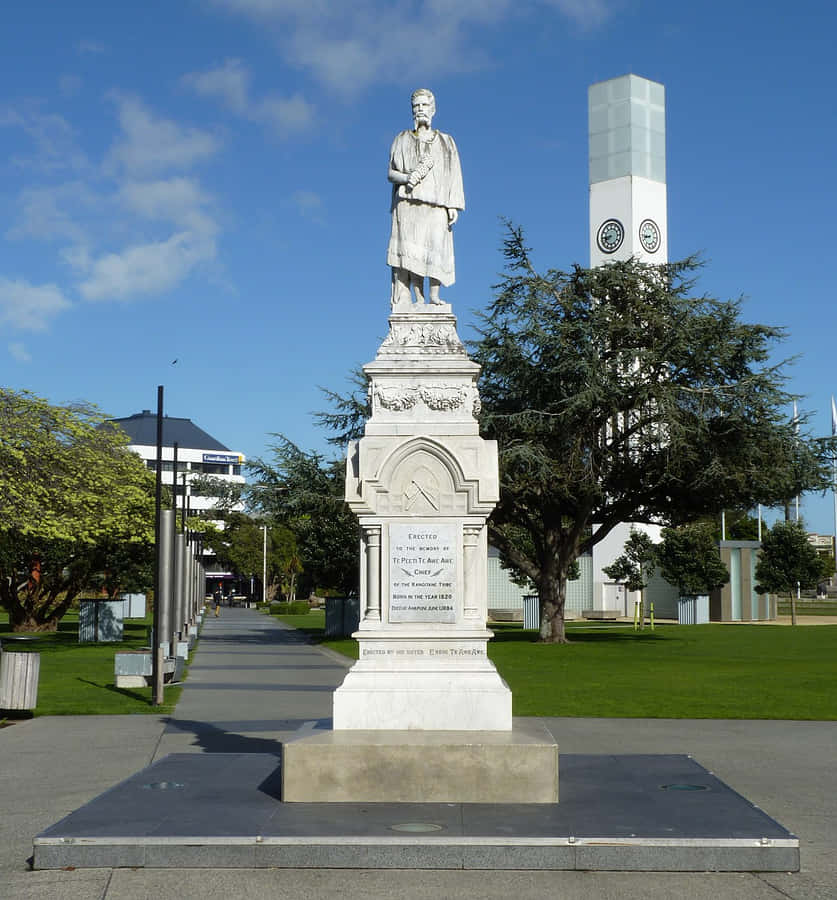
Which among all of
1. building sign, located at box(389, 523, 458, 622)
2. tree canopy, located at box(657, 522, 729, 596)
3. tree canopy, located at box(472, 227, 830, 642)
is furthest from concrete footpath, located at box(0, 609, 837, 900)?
tree canopy, located at box(657, 522, 729, 596)

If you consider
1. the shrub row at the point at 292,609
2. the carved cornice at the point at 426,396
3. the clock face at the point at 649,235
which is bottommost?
the shrub row at the point at 292,609

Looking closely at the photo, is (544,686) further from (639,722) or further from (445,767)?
(445,767)

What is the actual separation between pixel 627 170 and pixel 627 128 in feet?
11.7

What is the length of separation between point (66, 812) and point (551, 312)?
28.6m

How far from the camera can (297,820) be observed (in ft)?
27.0

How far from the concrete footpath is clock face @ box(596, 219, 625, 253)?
64239mm

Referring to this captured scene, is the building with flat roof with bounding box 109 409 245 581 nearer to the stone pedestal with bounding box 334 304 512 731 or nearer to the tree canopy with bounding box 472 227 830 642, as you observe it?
the tree canopy with bounding box 472 227 830 642

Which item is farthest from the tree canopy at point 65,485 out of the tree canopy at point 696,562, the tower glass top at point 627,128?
the tower glass top at point 627,128

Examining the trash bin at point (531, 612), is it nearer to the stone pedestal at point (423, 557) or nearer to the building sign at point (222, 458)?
the stone pedestal at point (423, 557)

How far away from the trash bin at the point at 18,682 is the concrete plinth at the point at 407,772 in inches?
349

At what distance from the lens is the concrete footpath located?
7.05m

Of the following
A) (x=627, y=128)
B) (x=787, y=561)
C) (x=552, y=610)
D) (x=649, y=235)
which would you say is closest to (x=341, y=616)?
(x=552, y=610)

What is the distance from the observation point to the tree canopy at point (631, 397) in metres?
34.4

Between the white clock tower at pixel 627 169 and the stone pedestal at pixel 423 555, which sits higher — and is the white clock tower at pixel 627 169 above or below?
above
